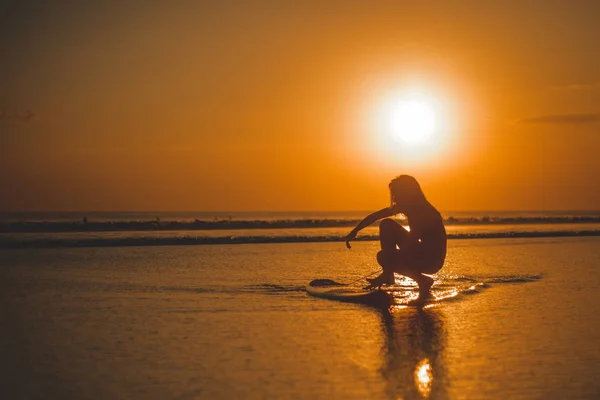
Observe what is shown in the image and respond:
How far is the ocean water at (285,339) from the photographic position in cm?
512

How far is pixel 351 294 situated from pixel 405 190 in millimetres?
1716

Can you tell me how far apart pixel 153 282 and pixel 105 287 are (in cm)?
105

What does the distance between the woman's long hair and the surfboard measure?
1.37 meters

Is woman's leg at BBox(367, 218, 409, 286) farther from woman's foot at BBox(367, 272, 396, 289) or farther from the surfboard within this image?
the surfboard

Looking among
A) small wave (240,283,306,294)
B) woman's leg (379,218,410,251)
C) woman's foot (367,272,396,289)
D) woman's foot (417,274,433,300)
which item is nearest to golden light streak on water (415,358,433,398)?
woman's foot (417,274,433,300)

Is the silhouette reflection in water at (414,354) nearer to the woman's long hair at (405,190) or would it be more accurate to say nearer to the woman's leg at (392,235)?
the woman's leg at (392,235)

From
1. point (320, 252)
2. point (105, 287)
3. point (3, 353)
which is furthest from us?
point (320, 252)

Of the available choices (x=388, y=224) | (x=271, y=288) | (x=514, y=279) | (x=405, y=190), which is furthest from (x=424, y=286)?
(x=514, y=279)

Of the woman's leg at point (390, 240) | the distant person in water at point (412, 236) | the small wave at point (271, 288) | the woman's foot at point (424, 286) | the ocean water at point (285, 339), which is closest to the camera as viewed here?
the ocean water at point (285, 339)

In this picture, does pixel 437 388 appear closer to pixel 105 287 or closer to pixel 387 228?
pixel 387 228

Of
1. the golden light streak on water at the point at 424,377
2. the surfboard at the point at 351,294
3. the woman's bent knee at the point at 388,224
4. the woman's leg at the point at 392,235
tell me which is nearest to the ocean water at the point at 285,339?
the golden light streak on water at the point at 424,377

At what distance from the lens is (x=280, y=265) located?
52.5 feet

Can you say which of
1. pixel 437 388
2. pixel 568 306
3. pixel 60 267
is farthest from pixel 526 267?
pixel 437 388

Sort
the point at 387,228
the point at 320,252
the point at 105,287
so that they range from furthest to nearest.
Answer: the point at 320,252
the point at 105,287
the point at 387,228
